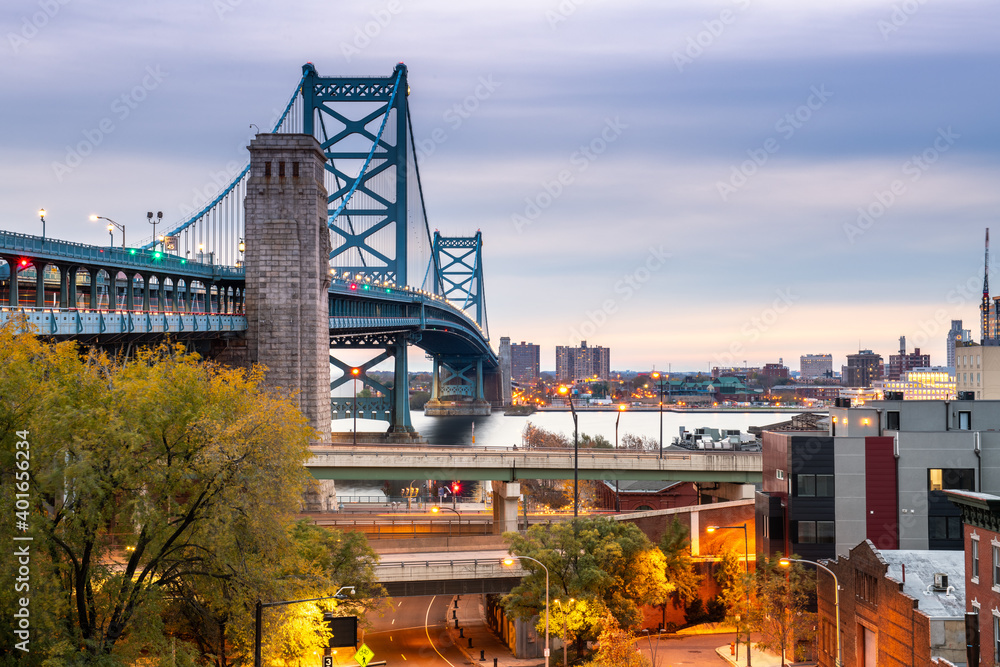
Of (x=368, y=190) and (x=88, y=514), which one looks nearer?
(x=88, y=514)

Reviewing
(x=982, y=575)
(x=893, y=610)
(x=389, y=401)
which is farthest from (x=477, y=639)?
(x=389, y=401)

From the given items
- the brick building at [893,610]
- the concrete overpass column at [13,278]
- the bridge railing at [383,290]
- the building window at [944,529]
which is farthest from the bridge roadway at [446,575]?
the bridge railing at [383,290]

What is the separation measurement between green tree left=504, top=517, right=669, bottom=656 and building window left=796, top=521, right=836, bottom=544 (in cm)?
664

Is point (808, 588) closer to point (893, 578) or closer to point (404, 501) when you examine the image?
point (893, 578)

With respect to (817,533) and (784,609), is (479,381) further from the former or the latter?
(784,609)

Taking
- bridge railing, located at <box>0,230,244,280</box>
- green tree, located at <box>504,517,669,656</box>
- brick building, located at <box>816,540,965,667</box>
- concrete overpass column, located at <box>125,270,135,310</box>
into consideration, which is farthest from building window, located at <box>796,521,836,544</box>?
concrete overpass column, located at <box>125,270,135,310</box>

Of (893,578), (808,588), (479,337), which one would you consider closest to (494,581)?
(808,588)

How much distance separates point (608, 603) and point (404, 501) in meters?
23.3

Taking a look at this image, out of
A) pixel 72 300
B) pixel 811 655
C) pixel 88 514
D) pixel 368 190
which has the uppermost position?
pixel 368 190

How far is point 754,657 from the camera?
38000 millimetres

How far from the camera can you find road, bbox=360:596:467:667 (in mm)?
39406

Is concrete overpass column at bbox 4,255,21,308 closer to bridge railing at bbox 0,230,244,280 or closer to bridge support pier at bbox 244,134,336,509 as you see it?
bridge railing at bbox 0,230,244,280

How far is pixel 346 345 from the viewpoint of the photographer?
103438 millimetres

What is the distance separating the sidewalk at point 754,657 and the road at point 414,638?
32.7 ft
